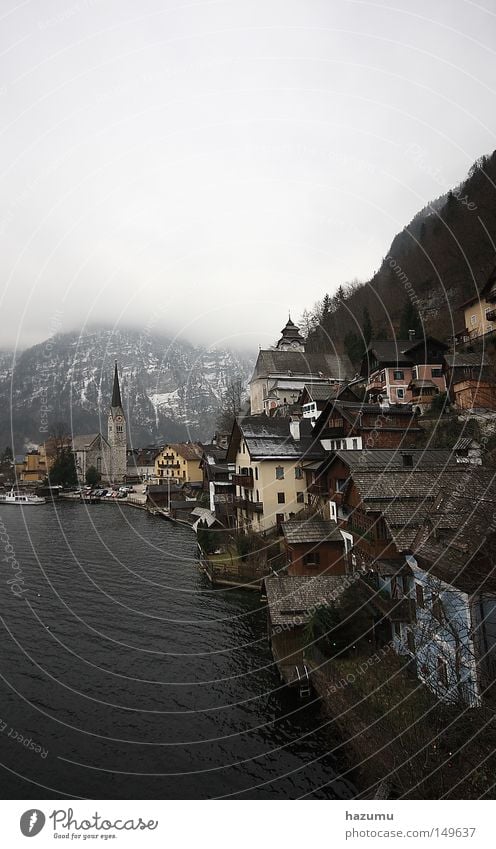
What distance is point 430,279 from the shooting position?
2655 inches

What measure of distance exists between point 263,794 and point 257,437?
2450 cm

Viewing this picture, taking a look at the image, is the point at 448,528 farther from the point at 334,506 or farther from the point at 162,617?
the point at 162,617

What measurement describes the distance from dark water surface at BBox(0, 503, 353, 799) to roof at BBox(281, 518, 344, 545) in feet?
14.5

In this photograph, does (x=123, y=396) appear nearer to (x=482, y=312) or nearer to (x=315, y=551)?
(x=482, y=312)

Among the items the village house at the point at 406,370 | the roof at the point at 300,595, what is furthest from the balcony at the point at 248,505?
the village house at the point at 406,370

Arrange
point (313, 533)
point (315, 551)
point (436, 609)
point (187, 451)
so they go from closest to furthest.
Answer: point (436, 609), point (315, 551), point (313, 533), point (187, 451)

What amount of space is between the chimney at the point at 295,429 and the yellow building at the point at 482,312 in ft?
57.7

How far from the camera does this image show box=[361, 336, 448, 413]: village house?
3969cm

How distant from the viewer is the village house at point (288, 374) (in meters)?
64.8

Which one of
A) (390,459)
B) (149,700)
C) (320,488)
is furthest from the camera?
(320,488)

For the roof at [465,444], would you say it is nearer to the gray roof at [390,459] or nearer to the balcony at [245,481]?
the gray roof at [390,459]

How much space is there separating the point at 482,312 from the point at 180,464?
57.6 m

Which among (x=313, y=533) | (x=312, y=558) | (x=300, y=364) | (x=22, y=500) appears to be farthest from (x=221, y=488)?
(x=22, y=500)

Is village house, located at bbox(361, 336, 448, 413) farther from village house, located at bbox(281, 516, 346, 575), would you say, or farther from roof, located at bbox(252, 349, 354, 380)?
roof, located at bbox(252, 349, 354, 380)
